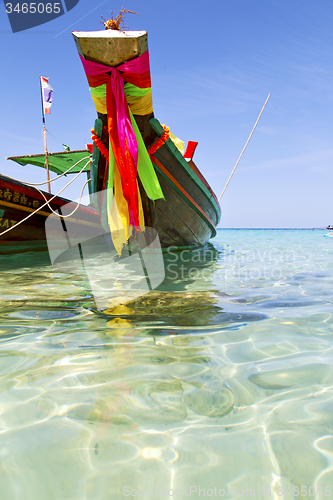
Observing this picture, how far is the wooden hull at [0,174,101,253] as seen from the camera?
5656 millimetres

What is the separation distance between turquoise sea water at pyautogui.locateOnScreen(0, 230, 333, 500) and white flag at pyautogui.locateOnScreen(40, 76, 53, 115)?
31.1 ft

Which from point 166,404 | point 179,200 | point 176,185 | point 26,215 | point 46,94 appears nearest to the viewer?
point 166,404

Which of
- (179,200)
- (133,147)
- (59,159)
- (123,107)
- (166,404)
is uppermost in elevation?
(59,159)

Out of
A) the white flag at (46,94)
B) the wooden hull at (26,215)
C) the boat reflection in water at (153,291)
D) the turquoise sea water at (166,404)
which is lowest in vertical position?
the boat reflection in water at (153,291)

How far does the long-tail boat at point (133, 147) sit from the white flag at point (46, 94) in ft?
18.8

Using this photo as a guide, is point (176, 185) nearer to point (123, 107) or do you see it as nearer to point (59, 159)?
point (123, 107)

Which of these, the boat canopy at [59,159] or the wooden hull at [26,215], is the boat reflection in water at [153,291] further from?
the boat canopy at [59,159]

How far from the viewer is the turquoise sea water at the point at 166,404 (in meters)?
0.81

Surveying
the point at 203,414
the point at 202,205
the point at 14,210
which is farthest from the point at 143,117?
the point at 203,414

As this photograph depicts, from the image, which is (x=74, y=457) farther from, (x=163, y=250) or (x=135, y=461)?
(x=163, y=250)

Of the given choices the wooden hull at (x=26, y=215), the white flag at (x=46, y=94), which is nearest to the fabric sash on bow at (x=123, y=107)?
the wooden hull at (x=26, y=215)

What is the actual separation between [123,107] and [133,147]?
0.53 m

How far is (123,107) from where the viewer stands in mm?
3701

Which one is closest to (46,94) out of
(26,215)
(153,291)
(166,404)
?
(26,215)
